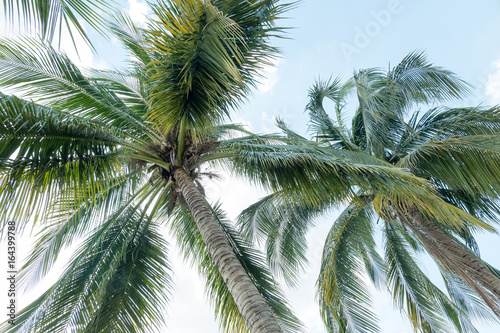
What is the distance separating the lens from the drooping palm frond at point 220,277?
483 centimetres

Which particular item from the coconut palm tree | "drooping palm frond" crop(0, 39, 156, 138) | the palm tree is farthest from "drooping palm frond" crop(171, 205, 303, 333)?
"drooping palm frond" crop(0, 39, 156, 138)

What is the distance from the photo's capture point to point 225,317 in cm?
483

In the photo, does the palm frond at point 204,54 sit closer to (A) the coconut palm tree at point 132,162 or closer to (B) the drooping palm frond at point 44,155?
(A) the coconut palm tree at point 132,162

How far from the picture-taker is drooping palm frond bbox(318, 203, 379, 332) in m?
6.04

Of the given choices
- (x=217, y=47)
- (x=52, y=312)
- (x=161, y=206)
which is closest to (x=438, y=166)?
(x=217, y=47)

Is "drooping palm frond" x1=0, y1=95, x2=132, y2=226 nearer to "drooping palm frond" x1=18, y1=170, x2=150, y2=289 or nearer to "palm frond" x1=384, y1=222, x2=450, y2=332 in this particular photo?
"drooping palm frond" x1=18, y1=170, x2=150, y2=289

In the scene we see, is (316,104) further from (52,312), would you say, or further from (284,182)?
(52,312)

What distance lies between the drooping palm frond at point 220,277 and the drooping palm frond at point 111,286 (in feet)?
1.67

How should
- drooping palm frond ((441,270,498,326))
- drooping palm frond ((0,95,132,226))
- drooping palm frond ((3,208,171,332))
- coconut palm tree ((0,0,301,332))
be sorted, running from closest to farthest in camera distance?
1. drooping palm frond ((0,95,132,226))
2. coconut palm tree ((0,0,301,332))
3. drooping palm frond ((3,208,171,332))
4. drooping palm frond ((441,270,498,326))

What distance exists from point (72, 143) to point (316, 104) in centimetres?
590

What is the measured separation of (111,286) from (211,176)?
6.78ft

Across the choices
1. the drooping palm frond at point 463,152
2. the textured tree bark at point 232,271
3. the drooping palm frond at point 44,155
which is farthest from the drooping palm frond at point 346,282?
the drooping palm frond at point 44,155

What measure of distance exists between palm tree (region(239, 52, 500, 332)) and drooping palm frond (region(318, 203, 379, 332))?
2cm

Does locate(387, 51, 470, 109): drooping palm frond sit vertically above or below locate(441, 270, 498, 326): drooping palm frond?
above
